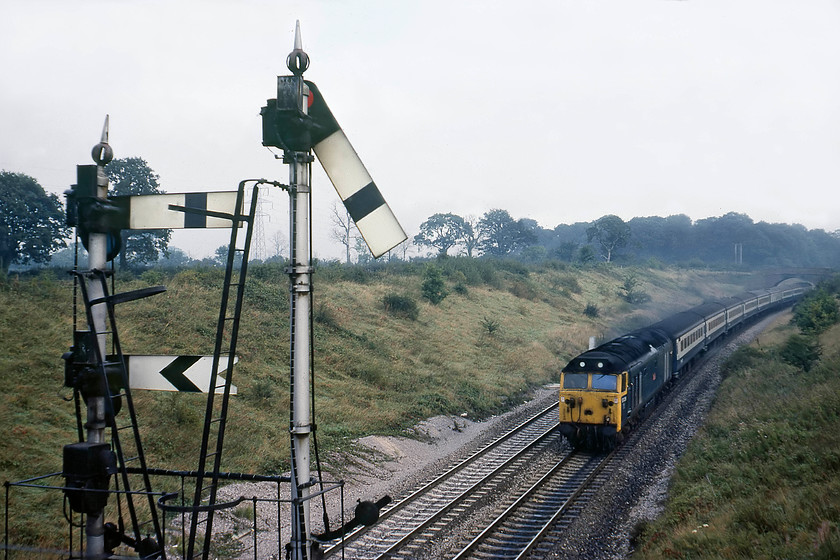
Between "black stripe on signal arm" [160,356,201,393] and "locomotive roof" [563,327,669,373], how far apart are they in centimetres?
1296

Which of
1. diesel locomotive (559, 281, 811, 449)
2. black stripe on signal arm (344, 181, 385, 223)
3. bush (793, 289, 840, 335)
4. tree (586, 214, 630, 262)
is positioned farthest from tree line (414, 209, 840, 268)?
black stripe on signal arm (344, 181, 385, 223)

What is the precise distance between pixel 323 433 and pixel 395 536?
5602mm

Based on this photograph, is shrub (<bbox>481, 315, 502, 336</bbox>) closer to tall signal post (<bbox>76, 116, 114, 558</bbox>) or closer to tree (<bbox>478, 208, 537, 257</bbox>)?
tall signal post (<bbox>76, 116, 114, 558</bbox>)

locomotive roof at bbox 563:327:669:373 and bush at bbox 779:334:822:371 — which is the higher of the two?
locomotive roof at bbox 563:327:669:373

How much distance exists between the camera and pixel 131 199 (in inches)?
203

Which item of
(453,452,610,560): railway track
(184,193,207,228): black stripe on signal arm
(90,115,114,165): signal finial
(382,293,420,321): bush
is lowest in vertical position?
(453,452,610,560): railway track

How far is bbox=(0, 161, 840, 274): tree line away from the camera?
30.1m

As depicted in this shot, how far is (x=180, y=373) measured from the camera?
4926 mm

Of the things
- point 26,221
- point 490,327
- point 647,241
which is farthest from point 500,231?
point 26,221

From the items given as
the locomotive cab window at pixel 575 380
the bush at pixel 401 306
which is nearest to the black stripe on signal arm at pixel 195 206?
the locomotive cab window at pixel 575 380

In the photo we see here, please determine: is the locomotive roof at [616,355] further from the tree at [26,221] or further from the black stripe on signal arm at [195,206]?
the tree at [26,221]

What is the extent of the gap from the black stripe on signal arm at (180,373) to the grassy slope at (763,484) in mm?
7873

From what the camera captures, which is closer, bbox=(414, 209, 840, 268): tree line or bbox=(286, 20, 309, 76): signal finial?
bbox=(286, 20, 309, 76): signal finial

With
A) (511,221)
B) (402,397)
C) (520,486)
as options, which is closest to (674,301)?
(511,221)
